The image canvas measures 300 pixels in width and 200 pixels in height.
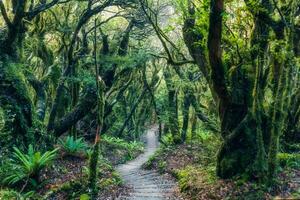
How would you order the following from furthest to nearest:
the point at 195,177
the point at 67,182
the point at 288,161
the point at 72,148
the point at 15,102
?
the point at 72,148 < the point at 15,102 < the point at 195,177 < the point at 67,182 < the point at 288,161

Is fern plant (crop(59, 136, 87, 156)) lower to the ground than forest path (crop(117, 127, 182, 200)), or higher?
higher

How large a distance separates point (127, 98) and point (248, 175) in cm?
2624

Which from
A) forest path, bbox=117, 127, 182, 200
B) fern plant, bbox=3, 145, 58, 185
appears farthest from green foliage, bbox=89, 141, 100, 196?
fern plant, bbox=3, 145, 58, 185

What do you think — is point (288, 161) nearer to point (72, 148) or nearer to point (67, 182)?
point (67, 182)

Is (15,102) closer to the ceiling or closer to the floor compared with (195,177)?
closer to the ceiling

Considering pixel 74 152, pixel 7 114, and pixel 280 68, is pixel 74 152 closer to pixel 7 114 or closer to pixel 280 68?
pixel 7 114

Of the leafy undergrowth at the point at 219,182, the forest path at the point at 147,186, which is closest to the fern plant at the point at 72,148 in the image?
the forest path at the point at 147,186

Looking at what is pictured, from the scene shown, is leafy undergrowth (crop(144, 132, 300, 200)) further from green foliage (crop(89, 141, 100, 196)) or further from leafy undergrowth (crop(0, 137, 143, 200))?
green foliage (crop(89, 141, 100, 196))

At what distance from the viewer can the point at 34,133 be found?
582 inches

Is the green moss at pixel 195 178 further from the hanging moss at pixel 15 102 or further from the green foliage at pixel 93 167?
the hanging moss at pixel 15 102

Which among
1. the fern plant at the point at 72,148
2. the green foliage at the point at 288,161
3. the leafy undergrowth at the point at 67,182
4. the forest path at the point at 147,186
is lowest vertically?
the forest path at the point at 147,186

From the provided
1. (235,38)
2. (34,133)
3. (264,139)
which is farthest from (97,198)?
(235,38)

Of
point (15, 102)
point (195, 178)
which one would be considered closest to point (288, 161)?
point (195, 178)

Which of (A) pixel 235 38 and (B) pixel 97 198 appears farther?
(B) pixel 97 198
